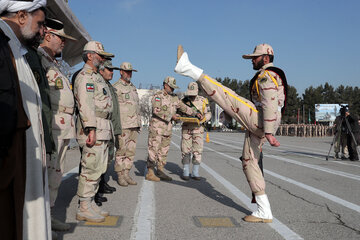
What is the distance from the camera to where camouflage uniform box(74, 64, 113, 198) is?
4.16m

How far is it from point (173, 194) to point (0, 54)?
15.0 ft

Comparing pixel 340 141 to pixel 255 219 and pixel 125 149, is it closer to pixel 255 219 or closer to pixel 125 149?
pixel 125 149

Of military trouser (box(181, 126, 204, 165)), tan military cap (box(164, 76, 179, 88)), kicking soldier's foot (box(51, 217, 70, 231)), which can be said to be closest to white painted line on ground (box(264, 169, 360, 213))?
military trouser (box(181, 126, 204, 165))

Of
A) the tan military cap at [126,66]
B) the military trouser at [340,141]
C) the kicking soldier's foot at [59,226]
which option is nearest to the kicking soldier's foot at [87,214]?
the kicking soldier's foot at [59,226]

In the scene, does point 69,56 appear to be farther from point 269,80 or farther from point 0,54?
point 0,54

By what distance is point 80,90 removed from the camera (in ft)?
13.8

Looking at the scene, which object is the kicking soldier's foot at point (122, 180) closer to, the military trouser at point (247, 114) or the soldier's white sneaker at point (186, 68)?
the military trouser at point (247, 114)

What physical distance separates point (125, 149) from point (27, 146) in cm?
475

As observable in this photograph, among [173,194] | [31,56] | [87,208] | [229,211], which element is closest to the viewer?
[31,56]

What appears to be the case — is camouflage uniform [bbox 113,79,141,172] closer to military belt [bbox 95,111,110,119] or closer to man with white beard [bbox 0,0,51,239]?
military belt [bbox 95,111,110,119]

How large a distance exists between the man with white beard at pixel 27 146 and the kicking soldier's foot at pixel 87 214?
76.9 inches

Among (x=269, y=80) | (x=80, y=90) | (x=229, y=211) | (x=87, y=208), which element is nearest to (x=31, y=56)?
(x=80, y=90)

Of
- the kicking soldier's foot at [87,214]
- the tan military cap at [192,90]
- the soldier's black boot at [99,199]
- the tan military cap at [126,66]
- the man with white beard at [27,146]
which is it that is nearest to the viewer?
the man with white beard at [27,146]

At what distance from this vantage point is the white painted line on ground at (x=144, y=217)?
356cm
